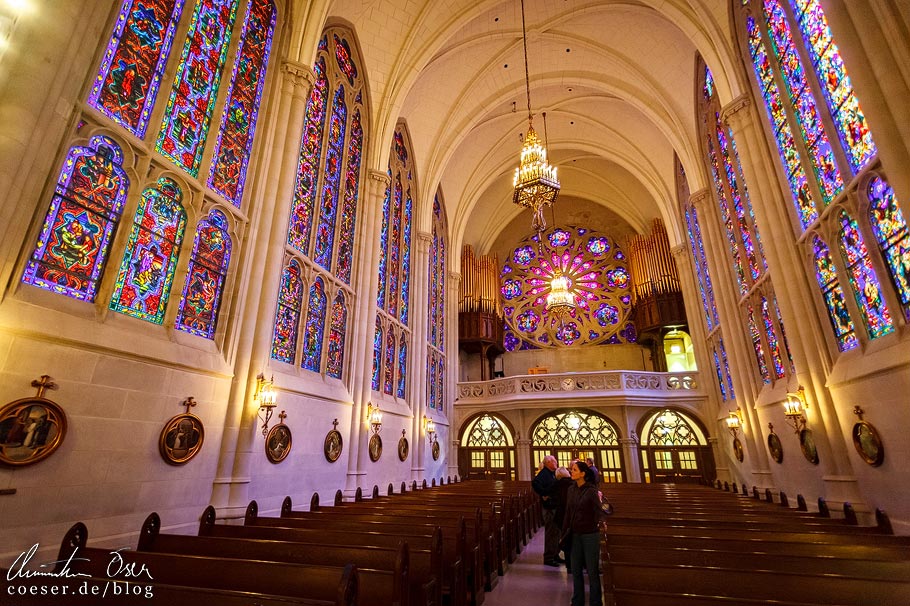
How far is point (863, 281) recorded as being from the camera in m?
6.16

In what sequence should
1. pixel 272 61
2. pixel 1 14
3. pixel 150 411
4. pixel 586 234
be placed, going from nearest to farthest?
pixel 1 14 < pixel 150 411 < pixel 272 61 < pixel 586 234

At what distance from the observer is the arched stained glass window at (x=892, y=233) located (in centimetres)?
527

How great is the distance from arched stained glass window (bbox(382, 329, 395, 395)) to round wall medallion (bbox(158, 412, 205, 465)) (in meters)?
6.34

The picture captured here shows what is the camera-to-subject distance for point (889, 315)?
562 centimetres

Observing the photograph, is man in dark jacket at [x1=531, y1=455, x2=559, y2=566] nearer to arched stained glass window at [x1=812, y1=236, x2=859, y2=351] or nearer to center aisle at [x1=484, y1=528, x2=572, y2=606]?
center aisle at [x1=484, y1=528, x2=572, y2=606]

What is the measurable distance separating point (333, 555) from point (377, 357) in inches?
321

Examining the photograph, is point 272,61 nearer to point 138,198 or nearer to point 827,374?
point 138,198

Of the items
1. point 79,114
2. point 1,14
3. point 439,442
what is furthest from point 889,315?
point 439,442

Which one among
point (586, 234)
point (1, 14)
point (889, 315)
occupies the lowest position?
point (889, 315)

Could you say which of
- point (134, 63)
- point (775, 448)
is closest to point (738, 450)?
point (775, 448)

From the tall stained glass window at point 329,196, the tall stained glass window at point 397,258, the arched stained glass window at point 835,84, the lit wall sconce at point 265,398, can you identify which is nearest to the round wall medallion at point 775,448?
the arched stained glass window at point 835,84

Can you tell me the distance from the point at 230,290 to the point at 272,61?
4984 millimetres

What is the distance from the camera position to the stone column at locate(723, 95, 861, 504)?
683 centimetres

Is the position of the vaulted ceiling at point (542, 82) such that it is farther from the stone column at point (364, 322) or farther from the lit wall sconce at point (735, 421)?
the lit wall sconce at point (735, 421)
